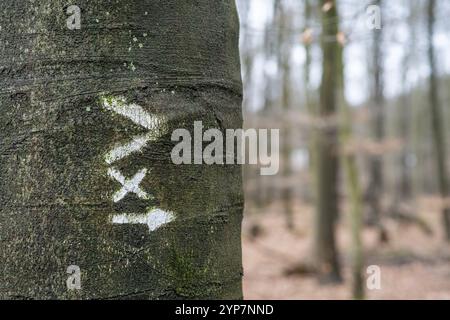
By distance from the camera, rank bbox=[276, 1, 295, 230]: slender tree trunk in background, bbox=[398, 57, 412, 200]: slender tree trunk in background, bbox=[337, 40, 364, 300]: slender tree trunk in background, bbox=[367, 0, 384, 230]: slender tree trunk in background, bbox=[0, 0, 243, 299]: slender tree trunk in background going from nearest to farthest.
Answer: bbox=[0, 0, 243, 299]: slender tree trunk in background
bbox=[337, 40, 364, 300]: slender tree trunk in background
bbox=[276, 1, 295, 230]: slender tree trunk in background
bbox=[367, 0, 384, 230]: slender tree trunk in background
bbox=[398, 57, 412, 200]: slender tree trunk in background

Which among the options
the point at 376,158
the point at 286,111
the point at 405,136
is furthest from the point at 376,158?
the point at 405,136

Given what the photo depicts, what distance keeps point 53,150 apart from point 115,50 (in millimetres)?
311

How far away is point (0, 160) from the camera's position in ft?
4.19

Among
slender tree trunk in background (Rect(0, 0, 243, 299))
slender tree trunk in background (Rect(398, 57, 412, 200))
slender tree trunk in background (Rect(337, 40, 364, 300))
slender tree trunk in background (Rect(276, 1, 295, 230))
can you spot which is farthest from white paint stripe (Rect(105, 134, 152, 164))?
slender tree trunk in background (Rect(398, 57, 412, 200))

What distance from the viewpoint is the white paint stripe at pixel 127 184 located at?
1240 mm

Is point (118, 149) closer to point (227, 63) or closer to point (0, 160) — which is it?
point (0, 160)

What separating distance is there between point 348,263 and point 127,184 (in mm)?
10426

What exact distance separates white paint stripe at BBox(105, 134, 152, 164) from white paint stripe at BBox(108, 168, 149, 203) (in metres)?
0.03

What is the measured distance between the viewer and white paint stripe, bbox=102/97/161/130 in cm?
126

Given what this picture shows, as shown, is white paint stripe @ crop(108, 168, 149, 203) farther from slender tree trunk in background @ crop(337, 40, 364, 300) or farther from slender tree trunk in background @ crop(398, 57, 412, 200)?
slender tree trunk in background @ crop(398, 57, 412, 200)

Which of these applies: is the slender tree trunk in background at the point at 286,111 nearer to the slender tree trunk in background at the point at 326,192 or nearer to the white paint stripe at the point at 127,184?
the slender tree trunk in background at the point at 326,192

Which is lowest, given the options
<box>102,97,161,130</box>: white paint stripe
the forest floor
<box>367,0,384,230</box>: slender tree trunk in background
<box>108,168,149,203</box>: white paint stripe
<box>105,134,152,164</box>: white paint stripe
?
the forest floor
